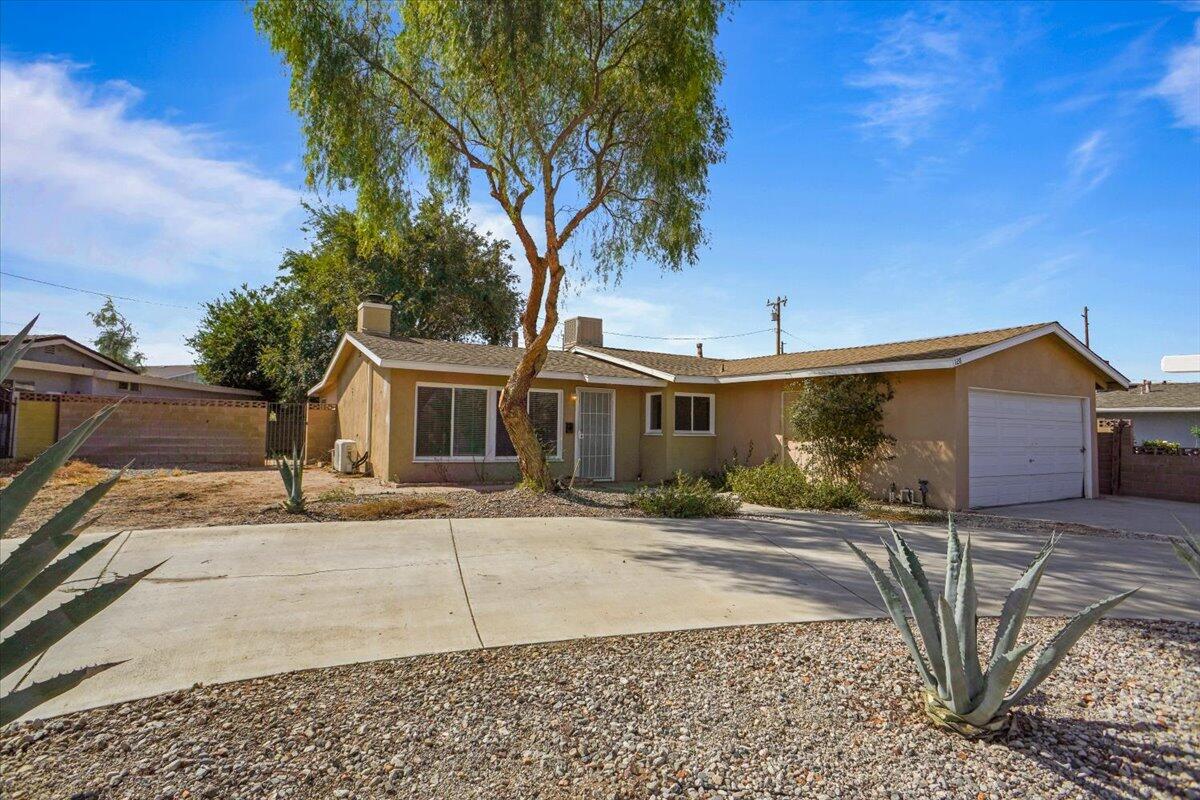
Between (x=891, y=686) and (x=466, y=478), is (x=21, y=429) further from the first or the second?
(x=891, y=686)

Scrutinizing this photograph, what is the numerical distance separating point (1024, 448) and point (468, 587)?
1239 centimetres

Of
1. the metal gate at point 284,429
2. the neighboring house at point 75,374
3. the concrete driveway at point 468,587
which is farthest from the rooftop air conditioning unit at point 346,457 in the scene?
the neighboring house at point 75,374

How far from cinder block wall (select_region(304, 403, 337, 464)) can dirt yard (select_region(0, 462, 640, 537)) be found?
5.25m

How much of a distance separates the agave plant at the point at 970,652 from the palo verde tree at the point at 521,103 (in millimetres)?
7914

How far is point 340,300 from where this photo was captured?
24875 mm

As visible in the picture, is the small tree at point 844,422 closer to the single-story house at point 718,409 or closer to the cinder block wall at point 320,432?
the single-story house at point 718,409

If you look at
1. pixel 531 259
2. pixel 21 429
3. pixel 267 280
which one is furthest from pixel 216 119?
pixel 267 280

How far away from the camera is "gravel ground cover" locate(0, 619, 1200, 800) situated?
2.66 m

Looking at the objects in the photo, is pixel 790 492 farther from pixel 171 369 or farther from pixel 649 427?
pixel 171 369

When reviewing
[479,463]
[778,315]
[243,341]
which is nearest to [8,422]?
[479,463]

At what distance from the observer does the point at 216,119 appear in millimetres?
11023

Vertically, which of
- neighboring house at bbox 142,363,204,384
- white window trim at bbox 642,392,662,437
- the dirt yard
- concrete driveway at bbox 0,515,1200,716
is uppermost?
neighboring house at bbox 142,363,204,384

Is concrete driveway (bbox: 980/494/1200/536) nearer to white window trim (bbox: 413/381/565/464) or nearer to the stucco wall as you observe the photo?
the stucco wall

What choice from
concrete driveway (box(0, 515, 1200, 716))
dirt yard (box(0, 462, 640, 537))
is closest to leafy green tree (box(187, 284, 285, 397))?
dirt yard (box(0, 462, 640, 537))
